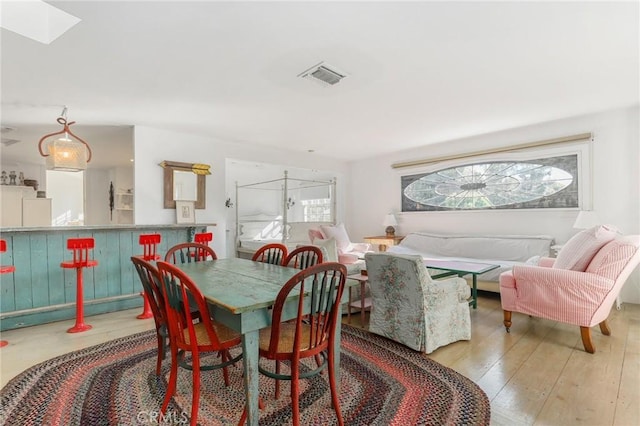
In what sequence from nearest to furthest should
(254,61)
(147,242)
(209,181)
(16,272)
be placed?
(254,61), (16,272), (147,242), (209,181)

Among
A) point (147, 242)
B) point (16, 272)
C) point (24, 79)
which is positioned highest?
point (24, 79)

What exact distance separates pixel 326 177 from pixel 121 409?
5.73m

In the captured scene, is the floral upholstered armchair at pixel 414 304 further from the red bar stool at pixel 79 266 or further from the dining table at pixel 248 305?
the red bar stool at pixel 79 266

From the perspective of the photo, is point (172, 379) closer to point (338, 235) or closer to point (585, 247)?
point (585, 247)

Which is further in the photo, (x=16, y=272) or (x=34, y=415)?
(x=16, y=272)

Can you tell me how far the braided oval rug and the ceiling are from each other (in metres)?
2.24

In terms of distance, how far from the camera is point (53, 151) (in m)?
3.11

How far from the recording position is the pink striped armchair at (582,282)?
235 centimetres

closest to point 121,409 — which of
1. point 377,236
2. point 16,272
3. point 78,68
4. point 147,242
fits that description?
point 147,242

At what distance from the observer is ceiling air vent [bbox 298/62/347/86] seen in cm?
253

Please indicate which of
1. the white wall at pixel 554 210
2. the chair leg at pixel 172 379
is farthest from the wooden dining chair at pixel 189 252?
the white wall at pixel 554 210

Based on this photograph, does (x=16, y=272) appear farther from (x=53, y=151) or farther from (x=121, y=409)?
(x=121, y=409)

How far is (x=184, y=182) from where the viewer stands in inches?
174

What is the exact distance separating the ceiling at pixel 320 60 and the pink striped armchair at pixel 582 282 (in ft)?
4.89
